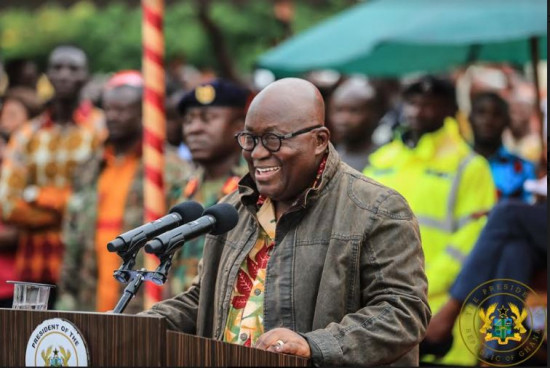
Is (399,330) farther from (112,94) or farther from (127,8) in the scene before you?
(127,8)

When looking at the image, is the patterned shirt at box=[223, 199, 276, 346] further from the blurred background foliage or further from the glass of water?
the blurred background foliage

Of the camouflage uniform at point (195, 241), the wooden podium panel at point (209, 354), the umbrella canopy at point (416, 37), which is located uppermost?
the umbrella canopy at point (416, 37)

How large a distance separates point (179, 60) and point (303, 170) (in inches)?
726

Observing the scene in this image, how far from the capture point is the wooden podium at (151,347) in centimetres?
398

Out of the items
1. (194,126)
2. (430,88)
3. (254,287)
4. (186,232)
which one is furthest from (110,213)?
(186,232)

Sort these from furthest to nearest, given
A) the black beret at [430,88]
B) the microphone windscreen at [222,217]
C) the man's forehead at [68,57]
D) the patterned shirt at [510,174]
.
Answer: the man's forehead at [68,57] → the patterned shirt at [510,174] → the black beret at [430,88] → the microphone windscreen at [222,217]

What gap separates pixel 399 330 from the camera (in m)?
4.45

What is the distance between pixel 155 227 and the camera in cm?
438

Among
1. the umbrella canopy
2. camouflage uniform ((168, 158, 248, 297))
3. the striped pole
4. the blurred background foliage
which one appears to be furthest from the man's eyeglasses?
the blurred background foliage

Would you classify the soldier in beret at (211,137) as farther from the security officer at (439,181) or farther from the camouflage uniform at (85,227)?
the security officer at (439,181)

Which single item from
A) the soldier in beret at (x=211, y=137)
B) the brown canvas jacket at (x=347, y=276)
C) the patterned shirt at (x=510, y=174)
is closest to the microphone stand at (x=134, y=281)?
the brown canvas jacket at (x=347, y=276)

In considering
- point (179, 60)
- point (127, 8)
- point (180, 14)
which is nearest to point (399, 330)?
point (179, 60)

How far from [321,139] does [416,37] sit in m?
4.62

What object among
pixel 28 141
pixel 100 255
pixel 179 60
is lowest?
pixel 100 255
